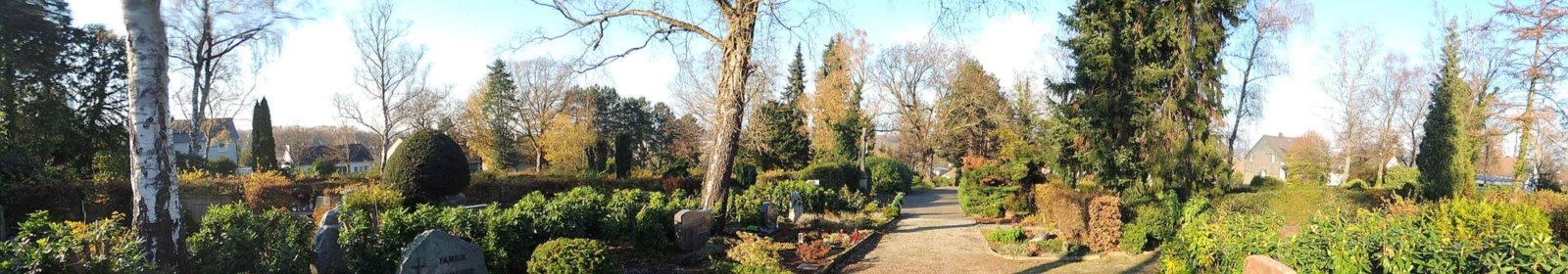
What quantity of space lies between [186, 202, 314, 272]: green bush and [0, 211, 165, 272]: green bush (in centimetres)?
48

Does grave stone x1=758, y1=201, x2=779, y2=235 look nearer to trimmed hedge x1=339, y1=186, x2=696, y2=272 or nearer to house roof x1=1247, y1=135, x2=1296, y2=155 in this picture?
trimmed hedge x1=339, y1=186, x2=696, y2=272

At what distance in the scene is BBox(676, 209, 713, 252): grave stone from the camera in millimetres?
9859

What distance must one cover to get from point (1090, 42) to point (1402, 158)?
2745 cm

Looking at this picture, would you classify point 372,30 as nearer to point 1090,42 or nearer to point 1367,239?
point 1090,42

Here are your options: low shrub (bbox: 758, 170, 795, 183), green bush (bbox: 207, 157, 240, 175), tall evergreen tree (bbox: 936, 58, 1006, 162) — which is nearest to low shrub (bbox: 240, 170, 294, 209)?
low shrub (bbox: 758, 170, 795, 183)

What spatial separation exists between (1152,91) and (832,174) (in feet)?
40.5

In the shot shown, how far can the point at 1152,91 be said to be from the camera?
50.5 ft

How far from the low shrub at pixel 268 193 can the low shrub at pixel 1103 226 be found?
15.2 meters

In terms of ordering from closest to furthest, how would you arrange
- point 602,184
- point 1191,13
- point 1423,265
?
point 1423,265, point 1191,13, point 602,184

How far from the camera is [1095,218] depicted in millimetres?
11016

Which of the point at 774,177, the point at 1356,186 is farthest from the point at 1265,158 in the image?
the point at 774,177

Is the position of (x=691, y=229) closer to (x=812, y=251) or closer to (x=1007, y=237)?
(x=812, y=251)

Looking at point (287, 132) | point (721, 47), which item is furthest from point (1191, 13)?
point (287, 132)

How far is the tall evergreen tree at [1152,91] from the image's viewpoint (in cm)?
1491
